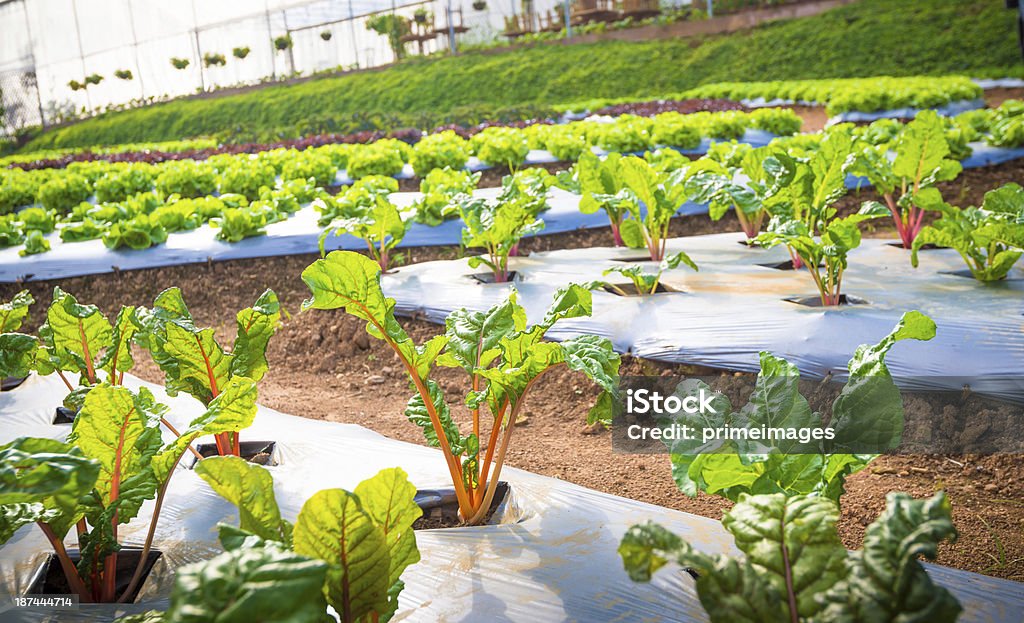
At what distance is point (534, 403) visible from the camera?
3084 mm

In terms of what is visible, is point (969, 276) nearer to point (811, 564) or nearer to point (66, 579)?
point (811, 564)

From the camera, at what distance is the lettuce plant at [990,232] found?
9.70 feet

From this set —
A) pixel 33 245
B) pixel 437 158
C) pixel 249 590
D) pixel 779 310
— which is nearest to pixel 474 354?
pixel 249 590

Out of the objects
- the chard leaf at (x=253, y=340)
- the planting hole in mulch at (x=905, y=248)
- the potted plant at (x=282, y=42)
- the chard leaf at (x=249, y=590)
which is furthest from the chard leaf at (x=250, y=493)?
the potted plant at (x=282, y=42)

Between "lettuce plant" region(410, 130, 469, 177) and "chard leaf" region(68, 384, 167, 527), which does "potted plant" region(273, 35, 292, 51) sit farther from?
"chard leaf" region(68, 384, 167, 527)

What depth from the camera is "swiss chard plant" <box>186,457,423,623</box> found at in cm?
123

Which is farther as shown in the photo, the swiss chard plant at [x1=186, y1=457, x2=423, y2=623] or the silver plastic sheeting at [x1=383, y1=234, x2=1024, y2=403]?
the silver plastic sheeting at [x1=383, y1=234, x2=1024, y2=403]

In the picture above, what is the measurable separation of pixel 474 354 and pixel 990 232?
88.8 inches

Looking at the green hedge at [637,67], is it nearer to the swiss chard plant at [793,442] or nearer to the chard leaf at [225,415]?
the chard leaf at [225,415]

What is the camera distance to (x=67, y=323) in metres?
2.26

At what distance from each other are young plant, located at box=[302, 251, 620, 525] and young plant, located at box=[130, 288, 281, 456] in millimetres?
274

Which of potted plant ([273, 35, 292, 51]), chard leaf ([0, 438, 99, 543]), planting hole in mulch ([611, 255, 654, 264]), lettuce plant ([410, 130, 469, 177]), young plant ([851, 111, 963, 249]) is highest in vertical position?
potted plant ([273, 35, 292, 51])

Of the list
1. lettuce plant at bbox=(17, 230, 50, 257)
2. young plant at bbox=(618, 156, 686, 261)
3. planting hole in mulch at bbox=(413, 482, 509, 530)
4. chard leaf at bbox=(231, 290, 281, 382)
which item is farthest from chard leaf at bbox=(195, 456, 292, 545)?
lettuce plant at bbox=(17, 230, 50, 257)

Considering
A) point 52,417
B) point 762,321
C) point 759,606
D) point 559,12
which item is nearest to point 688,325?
point 762,321
